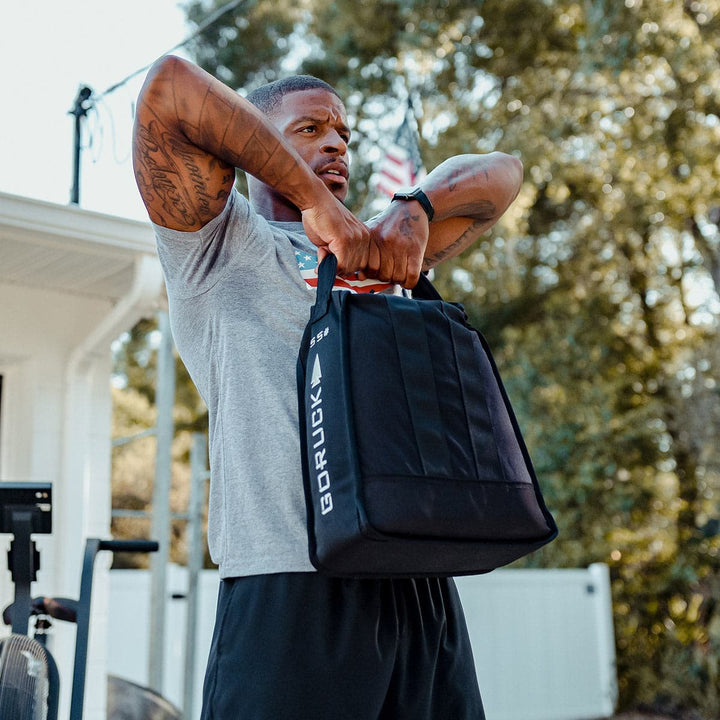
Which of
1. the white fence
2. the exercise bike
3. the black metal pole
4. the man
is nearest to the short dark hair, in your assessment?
the man

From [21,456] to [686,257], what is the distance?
890 centimetres

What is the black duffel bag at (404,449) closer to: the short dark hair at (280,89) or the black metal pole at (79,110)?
the short dark hair at (280,89)

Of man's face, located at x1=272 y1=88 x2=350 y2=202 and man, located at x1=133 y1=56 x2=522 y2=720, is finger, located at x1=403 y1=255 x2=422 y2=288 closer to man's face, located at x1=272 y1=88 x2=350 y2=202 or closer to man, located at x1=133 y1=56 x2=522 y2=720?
man, located at x1=133 y1=56 x2=522 y2=720

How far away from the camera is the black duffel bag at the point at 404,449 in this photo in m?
1.18

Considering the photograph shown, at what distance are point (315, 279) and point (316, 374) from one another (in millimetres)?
259

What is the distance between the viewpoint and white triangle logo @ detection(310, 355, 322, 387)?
1.28 m

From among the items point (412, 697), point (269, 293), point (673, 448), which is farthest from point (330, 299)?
point (673, 448)

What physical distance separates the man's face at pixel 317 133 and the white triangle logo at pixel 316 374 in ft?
1.55

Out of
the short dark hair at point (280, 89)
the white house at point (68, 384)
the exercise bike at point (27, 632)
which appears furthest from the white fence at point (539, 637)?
the short dark hair at point (280, 89)

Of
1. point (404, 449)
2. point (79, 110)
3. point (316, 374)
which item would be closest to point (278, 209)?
point (316, 374)

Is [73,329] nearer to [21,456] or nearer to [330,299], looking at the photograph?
[21,456]

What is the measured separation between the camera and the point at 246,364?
4.64ft

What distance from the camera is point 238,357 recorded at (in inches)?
Result: 55.9

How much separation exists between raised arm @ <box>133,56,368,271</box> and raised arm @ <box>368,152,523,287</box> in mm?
58
